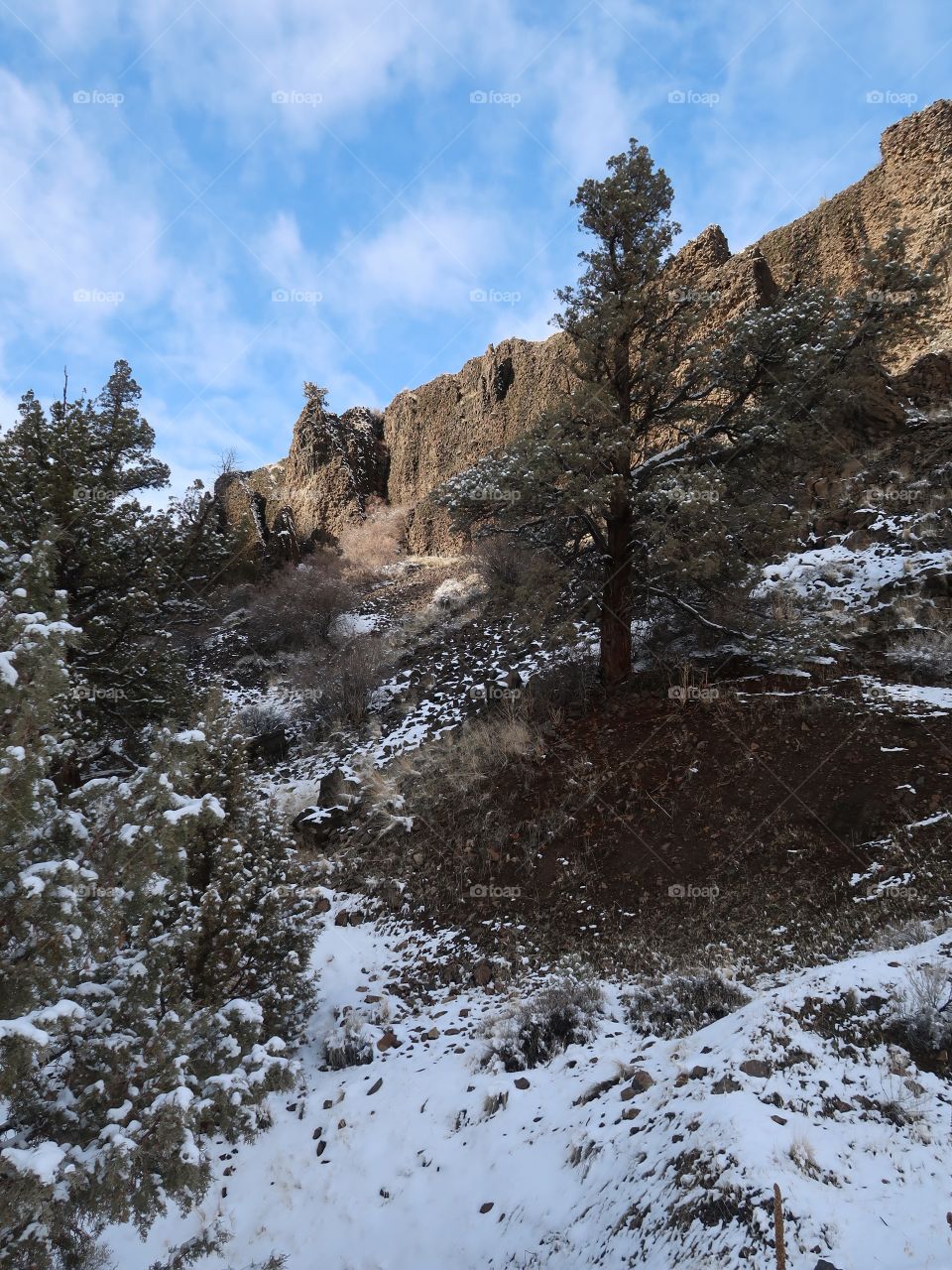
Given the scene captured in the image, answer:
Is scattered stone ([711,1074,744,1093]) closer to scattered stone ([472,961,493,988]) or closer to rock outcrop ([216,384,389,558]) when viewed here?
scattered stone ([472,961,493,988])

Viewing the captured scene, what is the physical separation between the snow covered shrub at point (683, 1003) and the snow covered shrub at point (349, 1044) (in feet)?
9.81

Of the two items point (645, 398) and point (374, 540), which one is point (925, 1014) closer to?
point (645, 398)

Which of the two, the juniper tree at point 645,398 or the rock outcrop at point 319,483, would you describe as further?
the rock outcrop at point 319,483

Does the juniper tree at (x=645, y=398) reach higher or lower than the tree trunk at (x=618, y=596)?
higher

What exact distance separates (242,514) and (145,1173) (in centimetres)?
3062

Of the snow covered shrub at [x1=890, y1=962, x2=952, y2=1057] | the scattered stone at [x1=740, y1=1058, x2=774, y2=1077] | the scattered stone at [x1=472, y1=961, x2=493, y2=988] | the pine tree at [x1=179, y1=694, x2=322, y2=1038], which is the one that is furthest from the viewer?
the scattered stone at [x1=472, y1=961, x2=493, y2=988]

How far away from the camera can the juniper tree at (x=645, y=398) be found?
9555 mm

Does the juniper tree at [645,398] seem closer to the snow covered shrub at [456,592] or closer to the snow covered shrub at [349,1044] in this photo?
the snow covered shrub at [349,1044]

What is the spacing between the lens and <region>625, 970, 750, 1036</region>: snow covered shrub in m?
5.41

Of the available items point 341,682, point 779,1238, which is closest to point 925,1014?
point 779,1238

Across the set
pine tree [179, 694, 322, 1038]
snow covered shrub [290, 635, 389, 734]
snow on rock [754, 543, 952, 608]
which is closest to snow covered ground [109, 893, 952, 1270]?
pine tree [179, 694, 322, 1038]

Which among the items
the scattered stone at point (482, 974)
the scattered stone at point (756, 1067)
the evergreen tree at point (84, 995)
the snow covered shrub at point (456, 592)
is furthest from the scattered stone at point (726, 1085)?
the snow covered shrub at point (456, 592)

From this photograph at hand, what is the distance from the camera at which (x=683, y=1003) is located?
18.9 ft

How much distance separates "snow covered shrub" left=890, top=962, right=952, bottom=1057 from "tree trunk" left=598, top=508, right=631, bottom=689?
725cm
